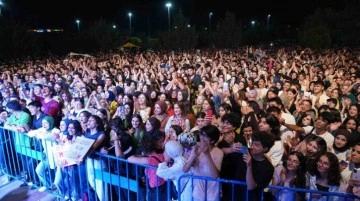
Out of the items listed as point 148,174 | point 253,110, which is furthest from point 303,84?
point 148,174

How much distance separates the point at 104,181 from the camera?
16.8 ft

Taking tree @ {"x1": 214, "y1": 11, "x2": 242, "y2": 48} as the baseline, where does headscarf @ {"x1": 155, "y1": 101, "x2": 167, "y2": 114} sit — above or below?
below

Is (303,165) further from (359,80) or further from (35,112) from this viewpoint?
(359,80)

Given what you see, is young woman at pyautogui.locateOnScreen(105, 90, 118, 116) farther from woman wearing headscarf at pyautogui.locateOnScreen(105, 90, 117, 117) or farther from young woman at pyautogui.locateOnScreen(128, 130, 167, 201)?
young woman at pyautogui.locateOnScreen(128, 130, 167, 201)

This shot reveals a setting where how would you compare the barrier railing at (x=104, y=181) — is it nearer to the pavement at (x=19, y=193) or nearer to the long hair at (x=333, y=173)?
the pavement at (x=19, y=193)

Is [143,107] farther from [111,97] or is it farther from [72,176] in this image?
[72,176]

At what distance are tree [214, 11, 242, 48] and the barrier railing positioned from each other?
132 feet

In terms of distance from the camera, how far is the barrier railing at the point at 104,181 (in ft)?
13.6

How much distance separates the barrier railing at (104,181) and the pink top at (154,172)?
0.05m

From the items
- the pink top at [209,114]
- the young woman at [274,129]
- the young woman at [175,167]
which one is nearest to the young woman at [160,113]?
the pink top at [209,114]

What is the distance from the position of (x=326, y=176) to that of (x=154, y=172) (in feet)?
7.00

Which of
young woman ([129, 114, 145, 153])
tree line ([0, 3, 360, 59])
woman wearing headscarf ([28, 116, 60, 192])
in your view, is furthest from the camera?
tree line ([0, 3, 360, 59])

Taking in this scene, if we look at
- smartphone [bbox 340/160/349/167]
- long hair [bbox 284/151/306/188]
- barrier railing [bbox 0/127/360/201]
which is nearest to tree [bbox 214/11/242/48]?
barrier railing [bbox 0/127/360/201]

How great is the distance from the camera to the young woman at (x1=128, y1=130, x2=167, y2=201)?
15.1 feet
